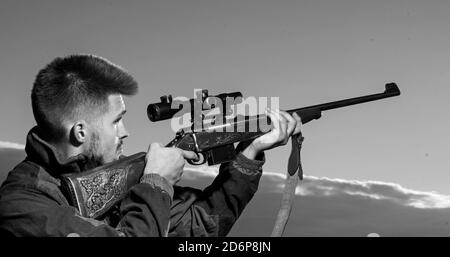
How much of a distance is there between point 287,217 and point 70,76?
2.55 m

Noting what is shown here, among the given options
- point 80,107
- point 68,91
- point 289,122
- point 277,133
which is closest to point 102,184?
point 80,107

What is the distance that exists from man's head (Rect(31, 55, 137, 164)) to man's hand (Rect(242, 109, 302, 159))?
1440 millimetres

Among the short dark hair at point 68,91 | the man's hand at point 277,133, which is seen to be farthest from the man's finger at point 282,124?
the short dark hair at point 68,91

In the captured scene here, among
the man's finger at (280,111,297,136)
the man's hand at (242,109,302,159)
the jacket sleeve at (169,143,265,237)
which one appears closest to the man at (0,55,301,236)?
the jacket sleeve at (169,143,265,237)

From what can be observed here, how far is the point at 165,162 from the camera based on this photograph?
4.40 meters

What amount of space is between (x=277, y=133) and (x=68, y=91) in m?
2.09

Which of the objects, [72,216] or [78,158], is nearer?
[72,216]

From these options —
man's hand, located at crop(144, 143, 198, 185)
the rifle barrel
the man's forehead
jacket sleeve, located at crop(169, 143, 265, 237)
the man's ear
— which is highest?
the rifle barrel

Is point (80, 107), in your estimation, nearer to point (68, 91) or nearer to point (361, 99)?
point (68, 91)

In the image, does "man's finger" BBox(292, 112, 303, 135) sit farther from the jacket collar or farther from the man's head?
the jacket collar

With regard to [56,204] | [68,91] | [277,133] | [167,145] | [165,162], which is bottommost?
[56,204]

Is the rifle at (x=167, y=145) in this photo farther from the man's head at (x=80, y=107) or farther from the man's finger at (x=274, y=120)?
the man's head at (x=80, y=107)

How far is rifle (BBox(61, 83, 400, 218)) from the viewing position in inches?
167
